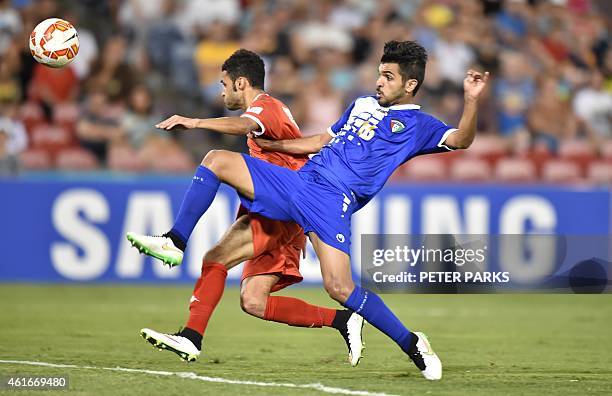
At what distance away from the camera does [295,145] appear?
741cm

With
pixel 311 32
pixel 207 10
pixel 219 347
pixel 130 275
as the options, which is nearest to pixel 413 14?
pixel 311 32

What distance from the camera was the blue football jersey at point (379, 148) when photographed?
23.0 feet

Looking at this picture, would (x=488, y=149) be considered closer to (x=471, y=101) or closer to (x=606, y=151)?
(x=606, y=151)

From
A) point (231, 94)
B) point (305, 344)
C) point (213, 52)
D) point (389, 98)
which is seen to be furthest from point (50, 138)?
point (389, 98)

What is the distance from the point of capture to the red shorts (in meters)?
7.31

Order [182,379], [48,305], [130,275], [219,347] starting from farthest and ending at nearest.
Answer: [130,275]
[48,305]
[219,347]
[182,379]

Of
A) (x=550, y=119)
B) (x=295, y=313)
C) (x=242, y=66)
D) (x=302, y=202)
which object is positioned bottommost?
(x=295, y=313)

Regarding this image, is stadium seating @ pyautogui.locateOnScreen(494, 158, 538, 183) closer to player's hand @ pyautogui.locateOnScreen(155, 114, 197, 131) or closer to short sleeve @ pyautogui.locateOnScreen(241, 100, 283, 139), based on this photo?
short sleeve @ pyautogui.locateOnScreen(241, 100, 283, 139)

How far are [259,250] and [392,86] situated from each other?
1.36 meters

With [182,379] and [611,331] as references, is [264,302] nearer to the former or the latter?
[182,379]

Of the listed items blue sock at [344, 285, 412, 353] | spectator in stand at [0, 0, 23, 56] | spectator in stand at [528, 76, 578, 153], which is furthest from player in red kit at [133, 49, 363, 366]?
spectator in stand at [528, 76, 578, 153]

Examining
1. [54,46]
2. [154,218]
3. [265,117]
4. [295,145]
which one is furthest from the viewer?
[154,218]

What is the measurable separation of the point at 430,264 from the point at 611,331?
2155mm

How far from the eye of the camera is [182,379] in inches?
261
